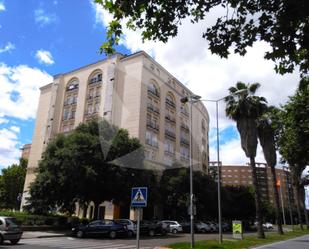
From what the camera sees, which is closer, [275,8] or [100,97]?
[275,8]

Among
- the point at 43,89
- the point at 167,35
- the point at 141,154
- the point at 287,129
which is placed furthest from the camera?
the point at 43,89

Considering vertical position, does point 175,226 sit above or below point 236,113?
below

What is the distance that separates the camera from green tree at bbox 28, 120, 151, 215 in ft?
101

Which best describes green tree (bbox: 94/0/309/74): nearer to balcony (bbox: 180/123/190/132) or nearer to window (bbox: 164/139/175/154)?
window (bbox: 164/139/175/154)

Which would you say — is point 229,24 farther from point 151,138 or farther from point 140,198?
point 151,138

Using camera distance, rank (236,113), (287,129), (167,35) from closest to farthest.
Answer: (167,35)
(287,129)
(236,113)

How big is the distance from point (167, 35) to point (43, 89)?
204 feet

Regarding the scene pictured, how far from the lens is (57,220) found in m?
34.0

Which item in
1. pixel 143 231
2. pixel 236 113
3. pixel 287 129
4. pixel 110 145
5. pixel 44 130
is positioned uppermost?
pixel 44 130

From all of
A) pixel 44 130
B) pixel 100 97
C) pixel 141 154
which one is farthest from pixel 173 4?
pixel 44 130

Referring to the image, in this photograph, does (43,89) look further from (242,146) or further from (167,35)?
(167,35)

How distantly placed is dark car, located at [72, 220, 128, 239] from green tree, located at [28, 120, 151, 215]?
467 centimetres

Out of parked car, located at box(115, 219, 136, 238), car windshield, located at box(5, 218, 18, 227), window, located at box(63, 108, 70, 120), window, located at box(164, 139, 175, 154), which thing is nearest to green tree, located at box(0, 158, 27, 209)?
window, located at box(63, 108, 70, 120)

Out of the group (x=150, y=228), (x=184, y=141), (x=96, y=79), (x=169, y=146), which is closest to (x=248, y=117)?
(x=150, y=228)
